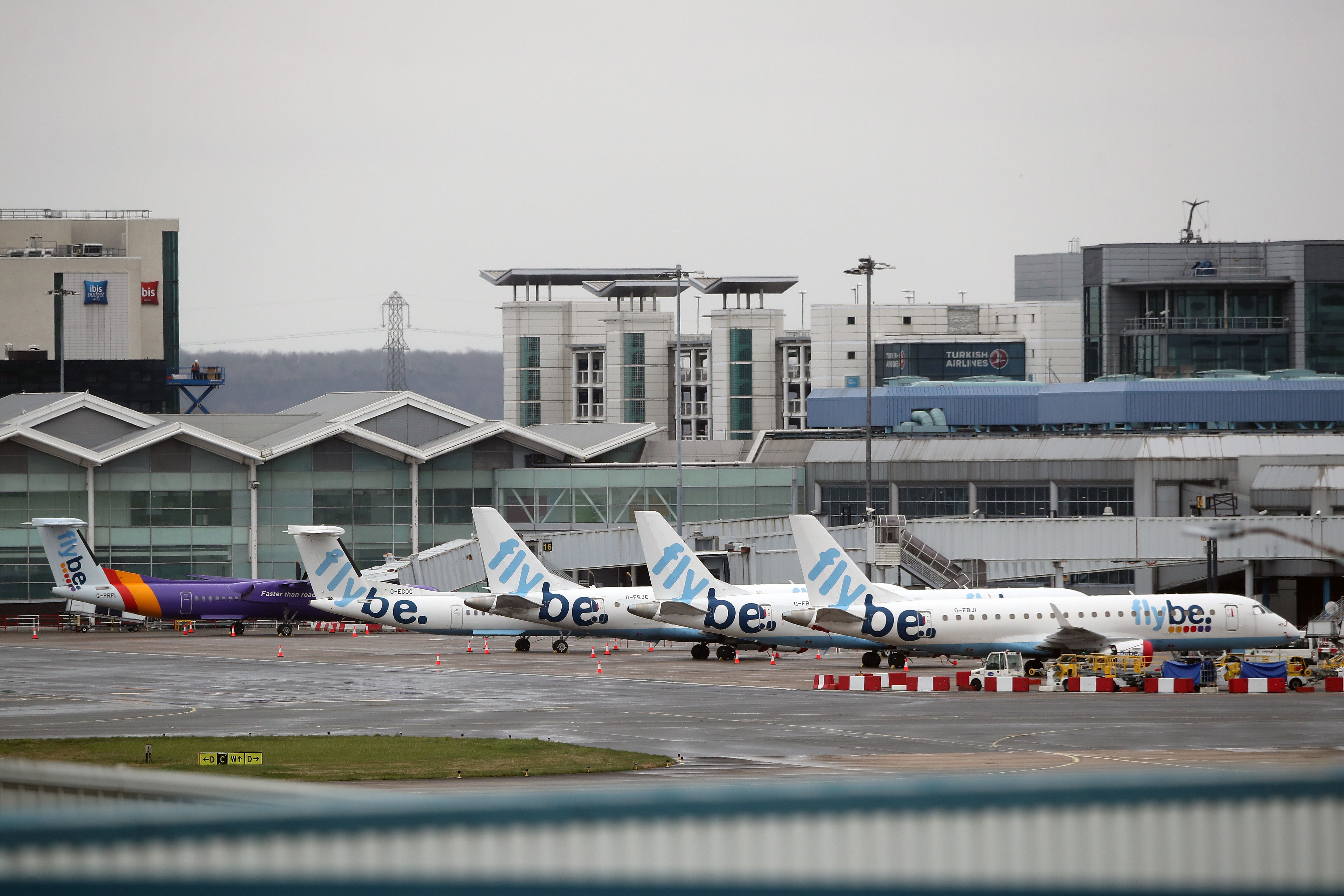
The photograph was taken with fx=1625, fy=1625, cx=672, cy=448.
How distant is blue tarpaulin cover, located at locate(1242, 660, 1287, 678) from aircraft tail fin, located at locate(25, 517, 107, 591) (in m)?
68.8

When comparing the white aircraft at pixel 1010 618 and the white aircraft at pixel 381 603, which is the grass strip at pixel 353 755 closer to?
the white aircraft at pixel 1010 618

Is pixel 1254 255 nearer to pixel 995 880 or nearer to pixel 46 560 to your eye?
pixel 46 560

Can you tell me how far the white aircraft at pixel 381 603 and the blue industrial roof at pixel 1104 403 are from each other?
189ft

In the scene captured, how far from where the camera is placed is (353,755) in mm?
39281

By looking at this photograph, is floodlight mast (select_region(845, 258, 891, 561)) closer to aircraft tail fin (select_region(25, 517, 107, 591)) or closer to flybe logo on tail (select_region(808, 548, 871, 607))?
flybe logo on tail (select_region(808, 548, 871, 607))

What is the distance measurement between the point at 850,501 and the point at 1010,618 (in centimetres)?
5102

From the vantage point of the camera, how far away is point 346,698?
185 feet

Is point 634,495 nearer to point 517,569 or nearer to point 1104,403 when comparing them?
point 1104,403

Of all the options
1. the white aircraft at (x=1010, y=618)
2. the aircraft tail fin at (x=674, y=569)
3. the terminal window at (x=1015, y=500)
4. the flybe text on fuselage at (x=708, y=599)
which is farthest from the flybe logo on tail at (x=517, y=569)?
the terminal window at (x=1015, y=500)

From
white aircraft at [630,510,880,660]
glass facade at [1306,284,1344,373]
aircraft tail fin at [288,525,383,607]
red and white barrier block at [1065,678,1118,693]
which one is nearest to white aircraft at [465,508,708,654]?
white aircraft at [630,510,880,660]

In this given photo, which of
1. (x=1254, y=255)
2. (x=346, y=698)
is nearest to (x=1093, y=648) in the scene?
(x=346, y=698)

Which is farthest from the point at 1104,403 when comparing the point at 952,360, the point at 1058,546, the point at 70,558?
the point at 70,558

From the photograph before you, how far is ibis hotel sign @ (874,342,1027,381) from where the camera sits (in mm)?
174625

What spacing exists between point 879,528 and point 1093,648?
2194cm
